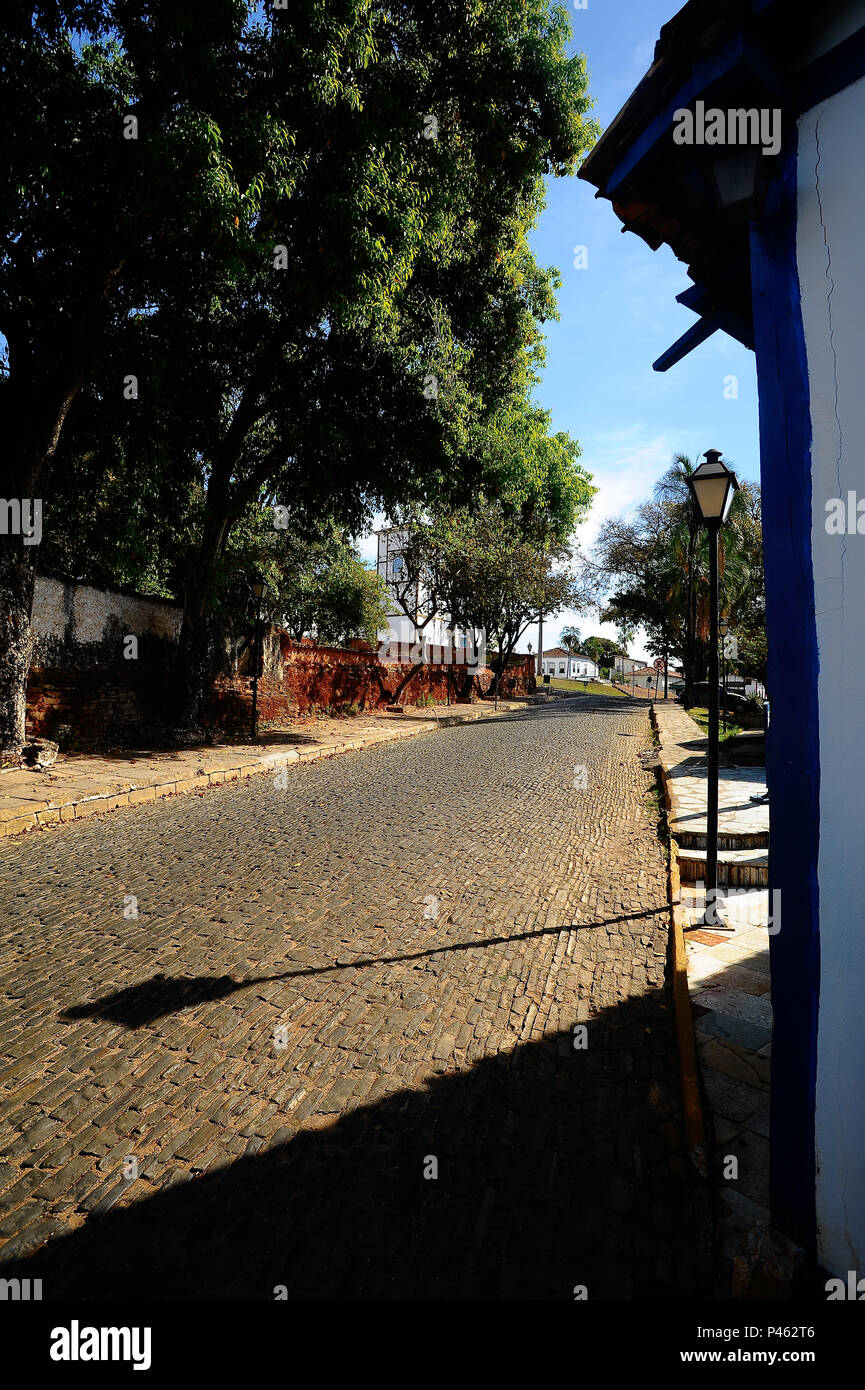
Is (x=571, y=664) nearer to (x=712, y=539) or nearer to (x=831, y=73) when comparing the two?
(x=712, y=539)

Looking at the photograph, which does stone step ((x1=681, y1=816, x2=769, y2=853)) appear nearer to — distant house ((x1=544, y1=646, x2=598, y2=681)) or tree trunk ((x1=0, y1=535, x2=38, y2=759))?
tree trunk ((x1=0, y1=535, x2=38, y2=759))

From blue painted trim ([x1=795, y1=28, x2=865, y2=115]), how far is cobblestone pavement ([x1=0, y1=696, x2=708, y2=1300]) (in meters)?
3.64

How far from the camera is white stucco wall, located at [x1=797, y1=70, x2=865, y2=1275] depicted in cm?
192

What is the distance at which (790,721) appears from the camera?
206cm

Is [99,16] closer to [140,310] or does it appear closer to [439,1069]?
[140,310]

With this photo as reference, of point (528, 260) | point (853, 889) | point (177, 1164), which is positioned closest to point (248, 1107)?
point (177, 1164)

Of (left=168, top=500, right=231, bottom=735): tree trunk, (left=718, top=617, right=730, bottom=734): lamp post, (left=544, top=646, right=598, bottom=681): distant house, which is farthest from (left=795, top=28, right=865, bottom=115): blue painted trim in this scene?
(left=544, top=646, right=598, bottom=681): distant house

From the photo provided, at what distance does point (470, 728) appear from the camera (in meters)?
19.4

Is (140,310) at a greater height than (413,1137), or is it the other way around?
(140,310)

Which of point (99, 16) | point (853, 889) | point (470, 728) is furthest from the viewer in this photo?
point (470, 728)

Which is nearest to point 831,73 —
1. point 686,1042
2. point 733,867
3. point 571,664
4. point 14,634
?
point 686,1042

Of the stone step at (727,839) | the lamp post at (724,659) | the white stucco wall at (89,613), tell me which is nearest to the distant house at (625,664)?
the lamp post at (724,659)

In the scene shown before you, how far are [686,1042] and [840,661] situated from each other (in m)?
2.09
